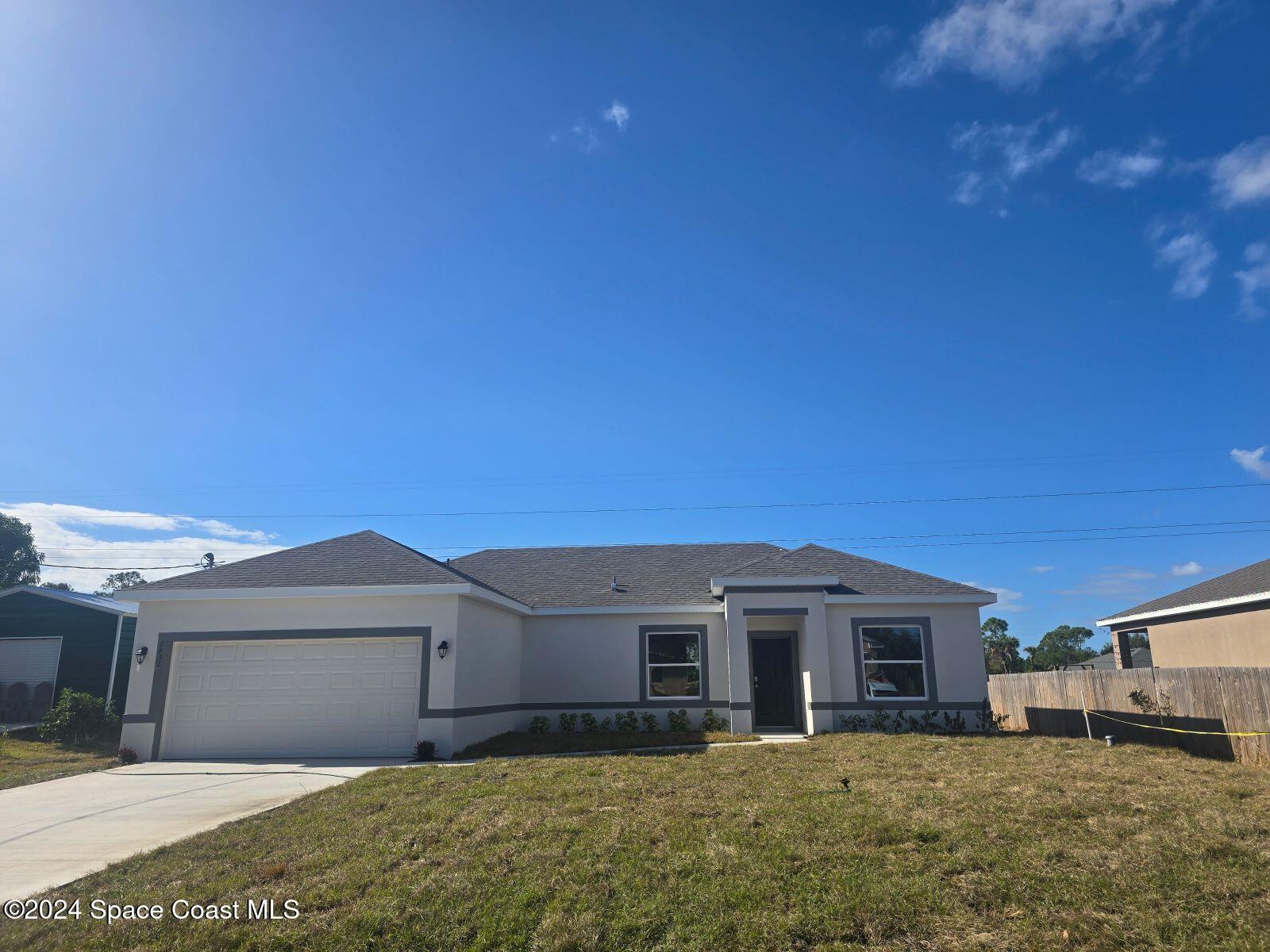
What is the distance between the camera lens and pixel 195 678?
13.5 meters

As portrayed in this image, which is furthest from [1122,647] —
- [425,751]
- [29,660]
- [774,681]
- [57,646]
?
[29,660]

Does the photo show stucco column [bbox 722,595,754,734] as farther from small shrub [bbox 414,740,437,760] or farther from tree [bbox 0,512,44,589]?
tree [bbox 0,512,44,589]

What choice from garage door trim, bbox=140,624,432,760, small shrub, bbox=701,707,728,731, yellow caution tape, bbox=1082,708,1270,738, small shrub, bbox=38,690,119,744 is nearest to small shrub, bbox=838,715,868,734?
small shrub, bbox=701,707,728,731

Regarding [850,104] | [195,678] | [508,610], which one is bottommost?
[195,678]

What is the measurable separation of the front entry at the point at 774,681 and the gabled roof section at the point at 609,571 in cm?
175

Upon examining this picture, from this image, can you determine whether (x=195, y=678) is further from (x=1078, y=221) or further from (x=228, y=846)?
(x=1078, y=221)

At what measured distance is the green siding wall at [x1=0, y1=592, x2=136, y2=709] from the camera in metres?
20.3

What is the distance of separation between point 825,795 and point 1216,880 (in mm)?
3472

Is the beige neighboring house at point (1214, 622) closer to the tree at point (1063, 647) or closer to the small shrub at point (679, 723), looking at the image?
the small shrub at point (679, 723)

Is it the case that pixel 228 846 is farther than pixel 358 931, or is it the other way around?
pixel 228 846

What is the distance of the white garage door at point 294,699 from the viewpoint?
1313 cm

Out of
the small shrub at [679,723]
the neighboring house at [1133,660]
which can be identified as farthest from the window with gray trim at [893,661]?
the neighboring house at [1133,660]

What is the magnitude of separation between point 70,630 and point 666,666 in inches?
682

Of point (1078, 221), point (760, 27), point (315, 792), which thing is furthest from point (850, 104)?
point (315, 792)
